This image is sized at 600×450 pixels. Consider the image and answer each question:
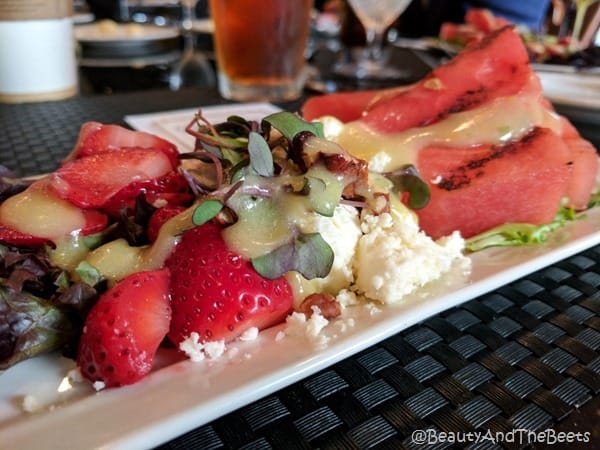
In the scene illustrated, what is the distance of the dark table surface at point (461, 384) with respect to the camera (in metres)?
0.63

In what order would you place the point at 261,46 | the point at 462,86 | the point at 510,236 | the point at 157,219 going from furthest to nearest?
the point at 261,46
the point at 462,86
the point at 510,236
the point at 157,219

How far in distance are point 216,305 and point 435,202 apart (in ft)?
1.48

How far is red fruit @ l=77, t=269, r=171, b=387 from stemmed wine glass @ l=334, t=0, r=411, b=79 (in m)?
1.80

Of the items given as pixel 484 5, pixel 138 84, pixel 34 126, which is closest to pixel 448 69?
pixel 34 126

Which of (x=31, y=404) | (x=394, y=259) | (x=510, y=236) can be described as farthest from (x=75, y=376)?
(x=510, y=236)

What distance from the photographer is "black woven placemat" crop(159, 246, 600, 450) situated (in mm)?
626

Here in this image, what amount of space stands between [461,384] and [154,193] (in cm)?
48

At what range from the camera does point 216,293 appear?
693 mm

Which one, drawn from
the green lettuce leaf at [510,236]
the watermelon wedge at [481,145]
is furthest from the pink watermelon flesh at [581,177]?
the green lettuce leaf at [510,236]

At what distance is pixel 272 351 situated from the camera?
653 mm

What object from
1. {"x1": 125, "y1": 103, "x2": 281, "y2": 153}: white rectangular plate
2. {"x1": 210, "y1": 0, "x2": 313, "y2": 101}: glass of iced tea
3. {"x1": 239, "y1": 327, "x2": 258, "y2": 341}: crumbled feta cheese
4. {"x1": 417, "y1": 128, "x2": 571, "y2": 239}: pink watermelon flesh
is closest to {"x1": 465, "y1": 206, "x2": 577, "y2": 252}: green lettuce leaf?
{"x1": 417, "y1": 128, "x2": 571, "y2": 239}: pink watermelon flesh

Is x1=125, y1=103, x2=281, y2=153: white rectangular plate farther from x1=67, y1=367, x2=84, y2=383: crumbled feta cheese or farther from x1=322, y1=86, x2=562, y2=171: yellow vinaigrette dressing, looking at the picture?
x1=67, y1=367, x2=84, y2=383: crumbled feta cheese

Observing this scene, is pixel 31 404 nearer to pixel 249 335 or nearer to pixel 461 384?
pixel 249 335

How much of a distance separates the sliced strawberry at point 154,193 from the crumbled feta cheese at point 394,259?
255 mm
